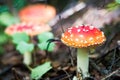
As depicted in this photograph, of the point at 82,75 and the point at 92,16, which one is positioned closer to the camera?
the point at 82,75

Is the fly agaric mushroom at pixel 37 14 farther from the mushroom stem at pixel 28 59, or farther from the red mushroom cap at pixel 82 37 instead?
the red mushroom cap at pixel 82 37

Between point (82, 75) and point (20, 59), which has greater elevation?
point (82, 75)

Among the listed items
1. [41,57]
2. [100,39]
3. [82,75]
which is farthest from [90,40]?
[41,57]

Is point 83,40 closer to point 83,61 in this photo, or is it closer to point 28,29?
point 83,61

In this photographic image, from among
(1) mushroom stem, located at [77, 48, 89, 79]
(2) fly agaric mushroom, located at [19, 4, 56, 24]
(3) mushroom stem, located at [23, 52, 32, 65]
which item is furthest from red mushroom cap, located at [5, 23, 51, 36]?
(1) mushroom stem, located at [77, 48, 89, 79]

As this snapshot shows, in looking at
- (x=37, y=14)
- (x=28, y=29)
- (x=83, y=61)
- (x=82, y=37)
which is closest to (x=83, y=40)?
(x=82, y=37)

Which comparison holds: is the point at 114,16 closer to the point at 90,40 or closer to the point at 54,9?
the point at 54,9
